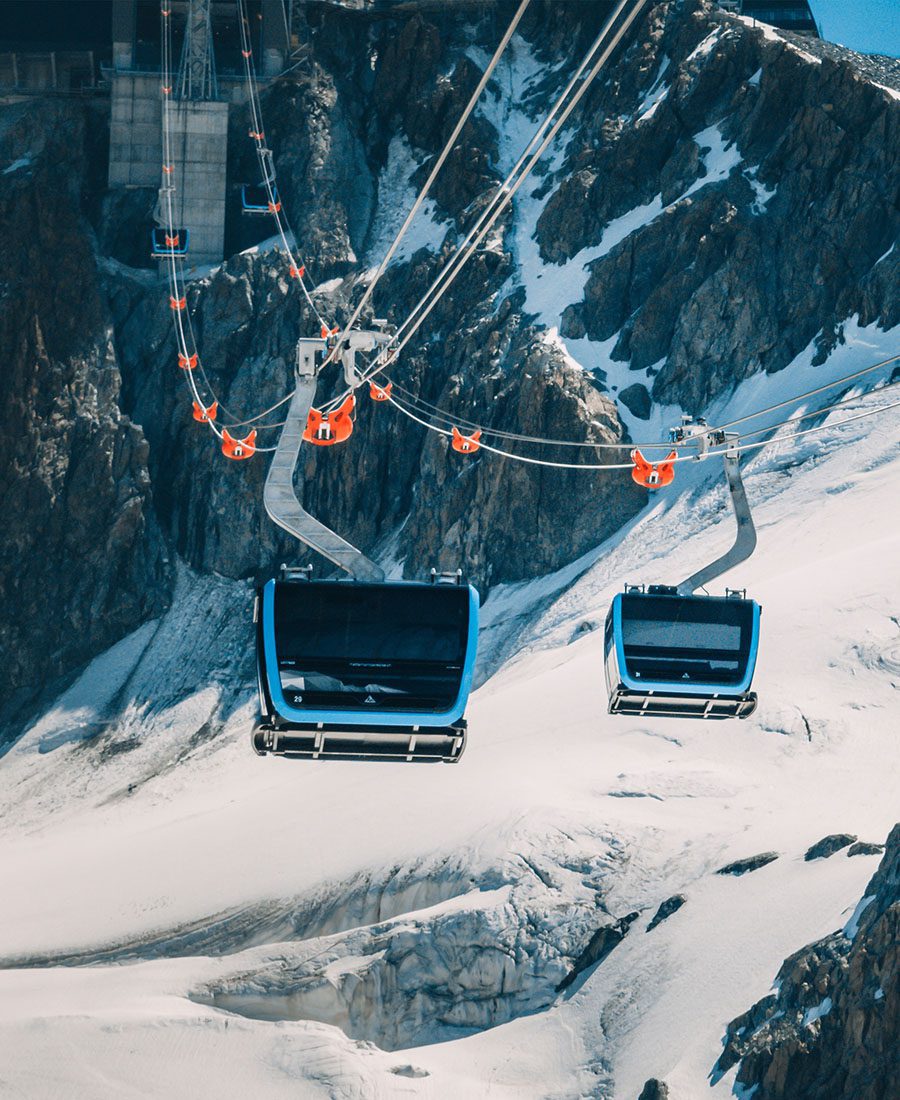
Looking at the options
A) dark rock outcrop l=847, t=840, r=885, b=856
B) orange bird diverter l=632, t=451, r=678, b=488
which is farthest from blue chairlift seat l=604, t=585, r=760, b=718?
dark rock outcrop l=847, t=840, r=885, b=856

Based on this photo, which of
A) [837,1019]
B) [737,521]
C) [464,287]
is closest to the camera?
[737,521]

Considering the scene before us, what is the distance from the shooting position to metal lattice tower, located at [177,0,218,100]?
336 ft

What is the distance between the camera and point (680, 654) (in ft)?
94.9

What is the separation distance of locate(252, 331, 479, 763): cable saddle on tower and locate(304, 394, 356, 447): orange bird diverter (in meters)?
3.09

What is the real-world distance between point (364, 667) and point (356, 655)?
192mm

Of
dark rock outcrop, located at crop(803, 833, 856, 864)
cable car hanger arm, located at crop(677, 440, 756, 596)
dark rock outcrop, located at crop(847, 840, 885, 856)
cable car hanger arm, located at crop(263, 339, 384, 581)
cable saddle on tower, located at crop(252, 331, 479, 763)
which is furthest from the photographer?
dark rock outcrop, located at crop(803, 833, 856, 864)

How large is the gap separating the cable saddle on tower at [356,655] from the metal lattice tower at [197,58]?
80.1 metres

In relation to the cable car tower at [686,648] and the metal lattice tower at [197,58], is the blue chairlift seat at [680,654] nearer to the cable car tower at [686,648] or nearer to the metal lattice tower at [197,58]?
the cable car tower at [686,648]

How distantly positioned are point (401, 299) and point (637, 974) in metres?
49.8

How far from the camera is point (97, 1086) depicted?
61.7m

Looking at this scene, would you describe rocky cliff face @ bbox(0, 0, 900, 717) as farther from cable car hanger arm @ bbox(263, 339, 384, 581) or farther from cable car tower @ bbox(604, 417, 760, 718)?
cable car hanger arm @ bbox(263, 339, 384, 581)

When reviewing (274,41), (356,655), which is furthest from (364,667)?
(274,41)

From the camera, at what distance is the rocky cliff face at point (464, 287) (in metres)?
89.4

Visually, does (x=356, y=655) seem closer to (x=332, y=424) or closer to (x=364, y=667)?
(x=364, y=667)
